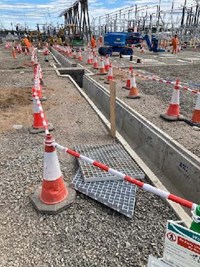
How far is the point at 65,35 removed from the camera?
4562 cm

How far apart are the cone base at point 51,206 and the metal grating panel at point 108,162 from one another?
43 cm

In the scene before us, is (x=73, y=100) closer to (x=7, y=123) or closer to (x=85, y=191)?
(x=7, y=123)

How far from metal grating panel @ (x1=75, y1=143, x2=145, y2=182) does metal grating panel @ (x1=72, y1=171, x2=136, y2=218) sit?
11cm

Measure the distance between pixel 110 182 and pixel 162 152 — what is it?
1.75 meters

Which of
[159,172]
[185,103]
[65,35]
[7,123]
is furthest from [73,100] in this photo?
[65,35]

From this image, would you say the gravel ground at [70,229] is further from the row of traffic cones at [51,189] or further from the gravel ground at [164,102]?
the gravel ground at [164,102]

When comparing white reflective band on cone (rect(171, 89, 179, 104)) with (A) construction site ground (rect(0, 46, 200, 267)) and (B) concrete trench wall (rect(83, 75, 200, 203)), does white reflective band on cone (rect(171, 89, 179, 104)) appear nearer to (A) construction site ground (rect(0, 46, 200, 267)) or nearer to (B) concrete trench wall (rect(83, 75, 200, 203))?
(B) concrete trench wall (rect(83, 75, 200, 203))

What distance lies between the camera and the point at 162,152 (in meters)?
5.17

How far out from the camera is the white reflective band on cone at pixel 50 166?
3.24 metres

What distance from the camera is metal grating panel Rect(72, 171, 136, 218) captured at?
3.30 metres

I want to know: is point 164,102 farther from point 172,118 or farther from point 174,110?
point 172,118

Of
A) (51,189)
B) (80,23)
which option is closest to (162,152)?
(51,189)

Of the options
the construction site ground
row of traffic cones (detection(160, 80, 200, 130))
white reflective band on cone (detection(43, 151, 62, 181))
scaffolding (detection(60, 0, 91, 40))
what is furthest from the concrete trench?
scaffolding (detection(60, 0, 91, 40))

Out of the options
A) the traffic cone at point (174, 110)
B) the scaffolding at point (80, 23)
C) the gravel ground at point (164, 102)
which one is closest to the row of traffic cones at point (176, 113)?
the traffic cone at point (174, 110)
